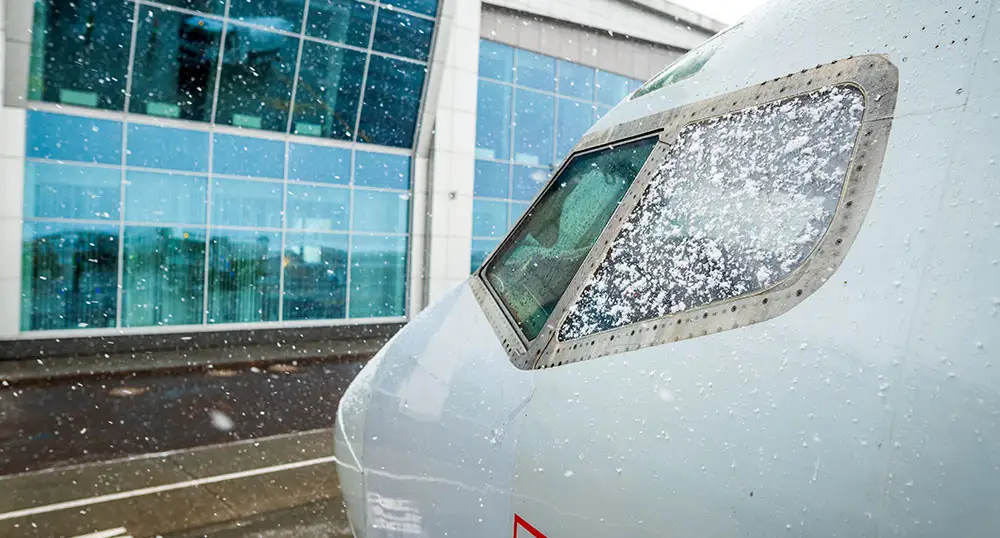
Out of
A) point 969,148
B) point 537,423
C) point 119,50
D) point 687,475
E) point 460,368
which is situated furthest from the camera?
point 119,50

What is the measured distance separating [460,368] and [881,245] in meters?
1.54

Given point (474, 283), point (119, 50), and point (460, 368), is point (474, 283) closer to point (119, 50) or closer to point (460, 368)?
point (460, 368)

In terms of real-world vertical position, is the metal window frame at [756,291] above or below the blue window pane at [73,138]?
below

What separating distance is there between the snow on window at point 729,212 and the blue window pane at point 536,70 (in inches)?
790

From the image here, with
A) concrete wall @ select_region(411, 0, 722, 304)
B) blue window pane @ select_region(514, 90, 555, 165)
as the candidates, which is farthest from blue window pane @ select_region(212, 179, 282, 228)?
blue window pane @ select_region(514, 90, 555, 165)

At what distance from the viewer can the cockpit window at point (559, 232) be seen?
7.99 ft

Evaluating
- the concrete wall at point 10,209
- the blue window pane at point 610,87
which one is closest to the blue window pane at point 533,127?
the blue window pane at point 610,87

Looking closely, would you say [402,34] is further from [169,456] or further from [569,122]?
[169,456]

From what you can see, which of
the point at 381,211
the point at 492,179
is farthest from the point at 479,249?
the point at 381,211

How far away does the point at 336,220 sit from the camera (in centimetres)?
1869

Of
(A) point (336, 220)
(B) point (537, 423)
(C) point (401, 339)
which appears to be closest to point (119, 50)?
(A) point (336, 220)

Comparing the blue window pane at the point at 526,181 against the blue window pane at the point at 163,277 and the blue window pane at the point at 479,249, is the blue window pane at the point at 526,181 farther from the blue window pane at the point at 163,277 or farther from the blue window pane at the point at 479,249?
the blue window pane at the point at 163,277

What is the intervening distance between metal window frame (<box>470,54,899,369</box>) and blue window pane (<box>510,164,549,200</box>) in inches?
772

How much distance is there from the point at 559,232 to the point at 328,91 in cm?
1614
